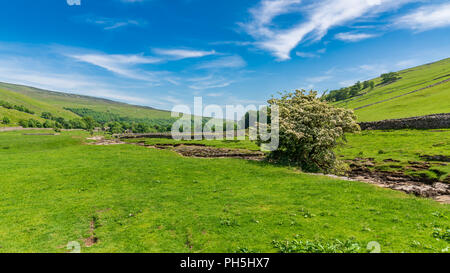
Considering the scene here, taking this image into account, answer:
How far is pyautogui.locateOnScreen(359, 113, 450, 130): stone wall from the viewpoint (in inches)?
1936

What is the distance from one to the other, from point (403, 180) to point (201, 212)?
26.8 m

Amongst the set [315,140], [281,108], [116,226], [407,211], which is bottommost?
[116,226]

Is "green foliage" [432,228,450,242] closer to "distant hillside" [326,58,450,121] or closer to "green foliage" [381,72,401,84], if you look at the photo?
"distant hillside" [326,58,450,121]

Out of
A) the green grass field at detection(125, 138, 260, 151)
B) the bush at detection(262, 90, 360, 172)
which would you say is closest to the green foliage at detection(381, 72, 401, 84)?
the green grass field at detection(125, 138, 260, 151)

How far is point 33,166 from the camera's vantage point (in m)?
28.1

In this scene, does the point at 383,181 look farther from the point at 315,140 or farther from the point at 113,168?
the point at 113,168

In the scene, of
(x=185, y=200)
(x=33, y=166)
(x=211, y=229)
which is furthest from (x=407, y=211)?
(x=33, y=166)

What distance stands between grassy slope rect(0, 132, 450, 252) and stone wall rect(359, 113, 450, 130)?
49.1 metres

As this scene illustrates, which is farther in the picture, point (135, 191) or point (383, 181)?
point (383, 181)

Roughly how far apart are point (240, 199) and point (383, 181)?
821 inches

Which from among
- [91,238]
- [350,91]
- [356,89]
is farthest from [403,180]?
[356,89]

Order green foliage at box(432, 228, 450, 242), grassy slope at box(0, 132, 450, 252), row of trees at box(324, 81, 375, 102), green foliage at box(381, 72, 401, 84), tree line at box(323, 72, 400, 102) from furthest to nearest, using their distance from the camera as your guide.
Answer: green foliage at box(381, 72, 401, 84), tree line at box(323, 72, 400, 102), row of trees at box(324, 81, 375, 102), grassy slope at box(0, 132, 450, 252), green foliage at box(432, 228, 450, 242)
